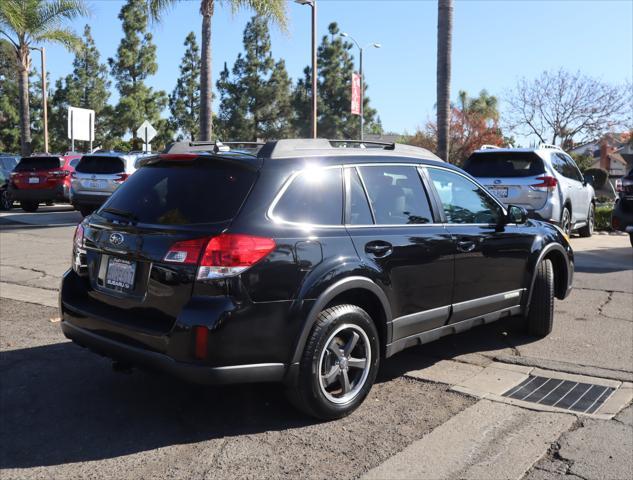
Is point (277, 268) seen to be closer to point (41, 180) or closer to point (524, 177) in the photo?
point (524, 177)

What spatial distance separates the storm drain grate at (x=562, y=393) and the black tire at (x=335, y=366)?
111 centimetres

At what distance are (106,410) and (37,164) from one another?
16.7 m

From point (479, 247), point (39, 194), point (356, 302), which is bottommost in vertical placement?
point (356, 302)

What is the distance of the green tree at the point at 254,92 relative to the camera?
52.3 m

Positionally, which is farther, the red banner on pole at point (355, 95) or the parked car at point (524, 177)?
the red banner on pole at point (355, 95)

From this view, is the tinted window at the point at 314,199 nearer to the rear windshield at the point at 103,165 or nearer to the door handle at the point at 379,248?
the door handle at the point at 379,248

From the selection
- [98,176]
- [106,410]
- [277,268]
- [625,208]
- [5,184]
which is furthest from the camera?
[5,184]

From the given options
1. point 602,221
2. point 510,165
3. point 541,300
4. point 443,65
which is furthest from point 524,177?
point 602,221

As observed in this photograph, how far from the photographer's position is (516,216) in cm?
571

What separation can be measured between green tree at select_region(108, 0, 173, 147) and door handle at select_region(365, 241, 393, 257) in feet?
162

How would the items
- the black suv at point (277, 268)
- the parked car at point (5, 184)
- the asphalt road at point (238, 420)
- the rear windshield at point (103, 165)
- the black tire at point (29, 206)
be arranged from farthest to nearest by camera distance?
the parked car at point (5, 184) → the black tire at point (29, 206) → the rear windshield at point (103, 165) → the black suv at point (277, 268) → the asphalt road at point (238, 420)

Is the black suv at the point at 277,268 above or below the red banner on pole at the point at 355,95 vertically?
below

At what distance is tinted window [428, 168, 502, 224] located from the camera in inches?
201

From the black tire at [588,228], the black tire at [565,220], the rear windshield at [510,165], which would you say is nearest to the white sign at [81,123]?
the rear windshield at [510,165]
